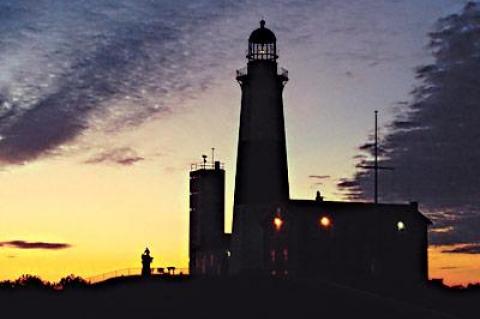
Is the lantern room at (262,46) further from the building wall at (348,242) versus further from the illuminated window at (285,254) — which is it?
the illuminated window at (285,254)

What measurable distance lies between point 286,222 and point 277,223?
1378mm

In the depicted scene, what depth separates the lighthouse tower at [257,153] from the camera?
276 ft

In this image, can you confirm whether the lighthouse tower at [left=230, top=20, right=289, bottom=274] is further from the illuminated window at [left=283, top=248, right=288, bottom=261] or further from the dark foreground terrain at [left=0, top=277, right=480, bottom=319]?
the dark foreground terrain at [left=0, top=277, right=480, bottom=319]

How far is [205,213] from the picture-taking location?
10238 centimetres

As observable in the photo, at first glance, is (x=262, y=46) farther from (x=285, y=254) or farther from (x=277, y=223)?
(x=285, y=254)

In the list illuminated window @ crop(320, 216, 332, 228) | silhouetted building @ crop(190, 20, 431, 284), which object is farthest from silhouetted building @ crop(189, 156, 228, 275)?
illuminated window @ crop(320, 216, 332, 228)

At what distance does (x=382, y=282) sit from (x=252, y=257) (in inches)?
553

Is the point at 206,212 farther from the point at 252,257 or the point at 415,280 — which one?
the point at 415,280

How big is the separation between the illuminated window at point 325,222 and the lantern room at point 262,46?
17.8 m

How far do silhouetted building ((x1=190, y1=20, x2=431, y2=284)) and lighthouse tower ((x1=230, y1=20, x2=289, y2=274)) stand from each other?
9 cm

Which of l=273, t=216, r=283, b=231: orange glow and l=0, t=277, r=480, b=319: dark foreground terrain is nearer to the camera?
l=0, t=277, r=480, b=319: dark foreground terrain

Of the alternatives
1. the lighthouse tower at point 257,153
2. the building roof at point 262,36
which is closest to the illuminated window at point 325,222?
the lighthouse tower at point 257,153

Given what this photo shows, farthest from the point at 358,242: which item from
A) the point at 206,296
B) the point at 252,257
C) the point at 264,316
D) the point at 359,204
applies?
the point at 264,316

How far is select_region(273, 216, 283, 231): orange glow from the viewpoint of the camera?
77.5 meters
